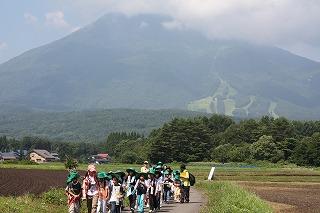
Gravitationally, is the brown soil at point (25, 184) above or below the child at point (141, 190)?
below

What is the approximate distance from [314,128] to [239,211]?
341ft

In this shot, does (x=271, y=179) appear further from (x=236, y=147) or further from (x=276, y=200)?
(x=236, y=147)

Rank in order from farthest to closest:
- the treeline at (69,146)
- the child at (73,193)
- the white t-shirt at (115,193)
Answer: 1. the treeline at (69,146)
2. the white t-shirt at (115,193)
3. the child at (73,193)

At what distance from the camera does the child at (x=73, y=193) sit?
14.7 metres

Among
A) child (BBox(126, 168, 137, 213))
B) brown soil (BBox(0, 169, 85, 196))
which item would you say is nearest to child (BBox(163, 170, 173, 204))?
child (BBox(126, 168, 137, 213))

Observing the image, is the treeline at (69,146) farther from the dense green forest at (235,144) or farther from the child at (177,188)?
the child at (177,188)

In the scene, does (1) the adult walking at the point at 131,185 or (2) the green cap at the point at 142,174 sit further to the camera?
(2) the green cap at the point at 142,174

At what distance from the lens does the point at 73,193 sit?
14.8m

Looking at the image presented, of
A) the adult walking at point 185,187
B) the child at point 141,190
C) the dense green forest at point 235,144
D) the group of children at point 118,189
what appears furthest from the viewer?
the dense green forest at point 235,144

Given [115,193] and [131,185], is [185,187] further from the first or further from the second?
[115,193]

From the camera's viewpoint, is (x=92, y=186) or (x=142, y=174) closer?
(x=92, y=186)

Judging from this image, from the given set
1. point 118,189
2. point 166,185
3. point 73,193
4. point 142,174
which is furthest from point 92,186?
point 166,185

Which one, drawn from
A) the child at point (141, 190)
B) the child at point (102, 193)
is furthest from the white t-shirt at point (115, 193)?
the child at point (141, 190)

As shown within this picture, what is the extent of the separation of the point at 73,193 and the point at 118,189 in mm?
2302
